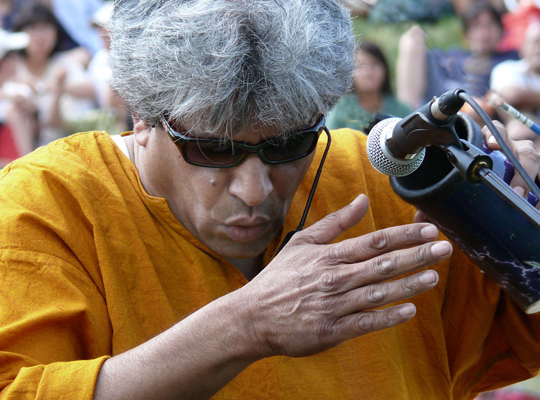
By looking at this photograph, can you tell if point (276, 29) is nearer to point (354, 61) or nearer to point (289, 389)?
point (354, 61)

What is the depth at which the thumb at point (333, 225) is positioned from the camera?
4.53ft

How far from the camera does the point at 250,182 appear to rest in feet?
4.99

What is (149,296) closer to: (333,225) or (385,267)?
(333,225)

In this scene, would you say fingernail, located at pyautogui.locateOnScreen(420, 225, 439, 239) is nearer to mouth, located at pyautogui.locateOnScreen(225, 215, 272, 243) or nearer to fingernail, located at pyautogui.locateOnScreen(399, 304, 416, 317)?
fingernail, located at pyautogui.locateOnScreen(399, 304, 416, 317)

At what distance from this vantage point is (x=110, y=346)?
1536 mm

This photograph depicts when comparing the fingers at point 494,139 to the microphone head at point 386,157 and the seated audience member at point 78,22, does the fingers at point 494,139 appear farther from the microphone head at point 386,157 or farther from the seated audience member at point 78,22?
the seated audience member at point 78,22

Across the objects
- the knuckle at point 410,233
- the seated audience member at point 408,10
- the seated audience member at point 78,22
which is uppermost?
the seated audience member at point 408,10

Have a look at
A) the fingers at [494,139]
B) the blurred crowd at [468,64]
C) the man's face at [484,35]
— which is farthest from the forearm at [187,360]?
the man's face at [484,35]

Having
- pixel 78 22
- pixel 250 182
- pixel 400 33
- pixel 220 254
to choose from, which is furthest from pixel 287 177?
pixel 78 22

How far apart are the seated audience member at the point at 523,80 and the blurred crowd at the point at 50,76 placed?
302cm

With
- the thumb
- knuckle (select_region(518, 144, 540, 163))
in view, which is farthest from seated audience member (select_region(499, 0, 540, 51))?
the thumb

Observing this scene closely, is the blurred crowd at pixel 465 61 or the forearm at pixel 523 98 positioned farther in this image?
the forearm at pixel 523 98

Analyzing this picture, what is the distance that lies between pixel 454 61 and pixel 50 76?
Result: 3323 millimetres

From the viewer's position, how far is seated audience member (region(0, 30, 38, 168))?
5.03 metres
